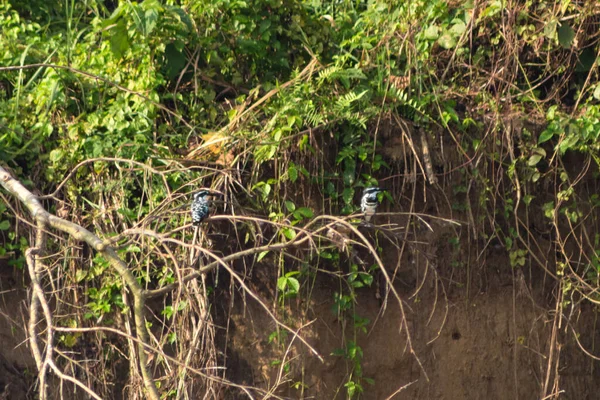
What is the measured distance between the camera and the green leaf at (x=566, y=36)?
4660mm

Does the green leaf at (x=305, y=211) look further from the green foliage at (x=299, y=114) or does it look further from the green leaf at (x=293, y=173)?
the green leaf at (x=293, y=173)

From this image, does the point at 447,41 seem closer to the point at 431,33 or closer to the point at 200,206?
the point at 431,33

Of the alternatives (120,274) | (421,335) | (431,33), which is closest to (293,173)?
(421,335)

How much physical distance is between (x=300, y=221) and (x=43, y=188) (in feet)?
4.30

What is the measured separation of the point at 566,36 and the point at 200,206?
217 centimetres

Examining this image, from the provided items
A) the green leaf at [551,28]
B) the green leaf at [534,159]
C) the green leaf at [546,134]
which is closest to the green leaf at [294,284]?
the green leaf at [534,159]

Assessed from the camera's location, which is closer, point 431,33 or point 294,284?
point 294,284

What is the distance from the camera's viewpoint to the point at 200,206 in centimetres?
378

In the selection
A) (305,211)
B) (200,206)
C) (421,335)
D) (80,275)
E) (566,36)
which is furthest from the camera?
(566,36)

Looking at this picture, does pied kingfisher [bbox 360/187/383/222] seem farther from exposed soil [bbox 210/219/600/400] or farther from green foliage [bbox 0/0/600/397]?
exposed soil [bbox 210/219/600/400]

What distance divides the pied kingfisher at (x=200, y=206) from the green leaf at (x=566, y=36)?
6.86 ft

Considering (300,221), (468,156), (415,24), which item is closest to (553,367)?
(468,156)

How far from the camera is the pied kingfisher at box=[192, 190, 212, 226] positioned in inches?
148

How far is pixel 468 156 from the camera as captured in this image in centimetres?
450
